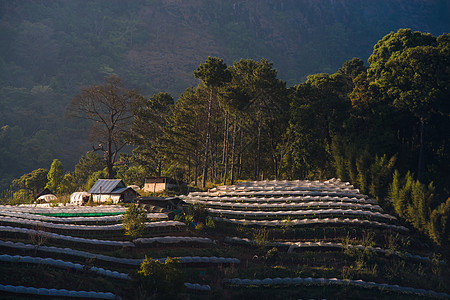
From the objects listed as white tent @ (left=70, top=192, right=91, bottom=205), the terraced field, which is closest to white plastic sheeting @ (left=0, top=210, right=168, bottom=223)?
the terraced field

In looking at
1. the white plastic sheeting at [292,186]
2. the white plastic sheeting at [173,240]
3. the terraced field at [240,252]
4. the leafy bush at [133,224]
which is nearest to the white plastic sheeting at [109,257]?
the terraced field at [240,252]

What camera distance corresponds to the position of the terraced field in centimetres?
2286

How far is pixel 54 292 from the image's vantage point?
19.6 m

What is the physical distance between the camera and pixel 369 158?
1950 inches

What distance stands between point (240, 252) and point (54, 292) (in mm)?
16578

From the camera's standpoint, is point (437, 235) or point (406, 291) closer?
point (406, 291)

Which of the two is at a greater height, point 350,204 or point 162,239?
point 350,204

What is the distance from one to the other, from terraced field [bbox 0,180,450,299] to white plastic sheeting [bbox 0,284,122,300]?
0.04 m

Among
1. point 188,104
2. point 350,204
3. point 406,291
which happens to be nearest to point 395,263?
point 406,291

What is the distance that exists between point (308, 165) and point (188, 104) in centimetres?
2234

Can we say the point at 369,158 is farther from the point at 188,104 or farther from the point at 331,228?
the point at 188,104

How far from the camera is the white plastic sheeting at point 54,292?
19.0 meters

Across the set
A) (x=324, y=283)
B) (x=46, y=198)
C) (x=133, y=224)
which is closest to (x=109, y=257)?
(x=133, y=224)

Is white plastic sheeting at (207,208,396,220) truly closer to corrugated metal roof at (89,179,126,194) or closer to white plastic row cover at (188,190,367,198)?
white plastic row cover at (188,190,367,198)
